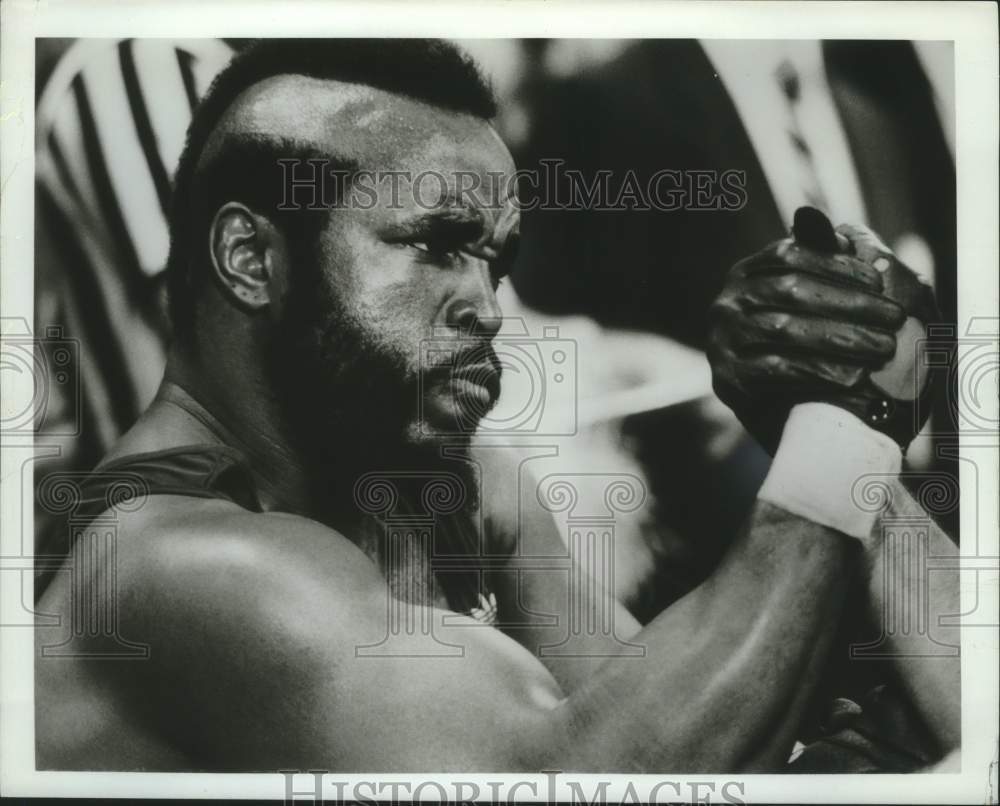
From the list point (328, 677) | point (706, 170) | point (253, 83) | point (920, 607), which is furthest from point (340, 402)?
point (920, 607)

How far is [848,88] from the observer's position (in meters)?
2.38

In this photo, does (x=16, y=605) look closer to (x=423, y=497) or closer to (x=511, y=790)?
(x=423, y=497)

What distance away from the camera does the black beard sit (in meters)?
2.30

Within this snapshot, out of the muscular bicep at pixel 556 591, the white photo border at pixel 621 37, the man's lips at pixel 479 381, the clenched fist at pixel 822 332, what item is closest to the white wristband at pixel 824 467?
the clenched fist at pixel 822 332

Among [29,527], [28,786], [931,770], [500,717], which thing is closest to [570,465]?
[500,717]

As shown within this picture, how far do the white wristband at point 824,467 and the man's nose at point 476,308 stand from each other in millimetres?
619

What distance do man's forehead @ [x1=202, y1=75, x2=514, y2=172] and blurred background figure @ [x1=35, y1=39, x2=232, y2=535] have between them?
12cm

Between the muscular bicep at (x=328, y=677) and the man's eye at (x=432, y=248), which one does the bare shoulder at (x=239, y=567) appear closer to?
the muscular bicep at (x=328, y=677)

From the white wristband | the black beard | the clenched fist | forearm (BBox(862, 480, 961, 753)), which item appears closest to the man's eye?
the black beard

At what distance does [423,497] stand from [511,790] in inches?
23.3

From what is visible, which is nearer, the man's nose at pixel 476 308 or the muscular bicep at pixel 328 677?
the muscular bicep at pixel 328 677

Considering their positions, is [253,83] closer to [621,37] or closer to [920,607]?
[621,37]

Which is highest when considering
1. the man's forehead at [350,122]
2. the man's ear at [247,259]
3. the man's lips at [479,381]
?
the man's forehead at [350,122]

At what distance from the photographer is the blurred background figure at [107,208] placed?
232cm
